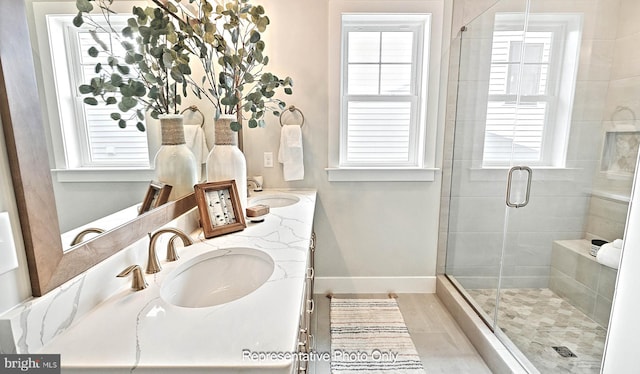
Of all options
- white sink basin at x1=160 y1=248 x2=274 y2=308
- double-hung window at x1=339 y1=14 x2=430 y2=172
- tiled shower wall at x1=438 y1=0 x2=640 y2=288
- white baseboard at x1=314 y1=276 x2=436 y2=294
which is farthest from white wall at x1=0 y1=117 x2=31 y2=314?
tiled shower wall at x1=438 y1=0 x2=640 y2=288

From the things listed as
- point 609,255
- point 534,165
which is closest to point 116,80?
point 534,165

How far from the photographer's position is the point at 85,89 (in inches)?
32.4

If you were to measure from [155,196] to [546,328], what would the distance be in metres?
2.35

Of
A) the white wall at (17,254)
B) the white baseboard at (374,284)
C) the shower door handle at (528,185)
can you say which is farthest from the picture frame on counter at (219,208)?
the shower door handle at (528,185)

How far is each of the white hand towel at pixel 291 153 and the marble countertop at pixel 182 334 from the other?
4.60 feet


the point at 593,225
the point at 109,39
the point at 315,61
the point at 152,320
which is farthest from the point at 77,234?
the point at 593,225

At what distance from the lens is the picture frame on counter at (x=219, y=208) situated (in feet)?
4.08

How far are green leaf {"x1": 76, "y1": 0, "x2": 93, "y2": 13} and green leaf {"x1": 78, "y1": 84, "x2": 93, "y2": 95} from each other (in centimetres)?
20

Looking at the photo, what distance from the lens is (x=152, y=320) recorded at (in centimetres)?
70

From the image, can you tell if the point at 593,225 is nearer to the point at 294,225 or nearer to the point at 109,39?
the point at 294,225

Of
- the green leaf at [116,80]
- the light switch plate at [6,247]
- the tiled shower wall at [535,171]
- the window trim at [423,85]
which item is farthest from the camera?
the window trim at [423,85]

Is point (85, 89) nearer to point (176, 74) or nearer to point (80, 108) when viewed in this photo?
point (80, 108)

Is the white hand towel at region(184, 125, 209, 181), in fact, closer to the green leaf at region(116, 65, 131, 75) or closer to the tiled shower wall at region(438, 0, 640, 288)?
the green leaf at region(116, 65, 131, 75)

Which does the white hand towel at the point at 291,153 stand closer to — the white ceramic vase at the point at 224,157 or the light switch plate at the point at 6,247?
the white ceramic vase at the point at 224,157
